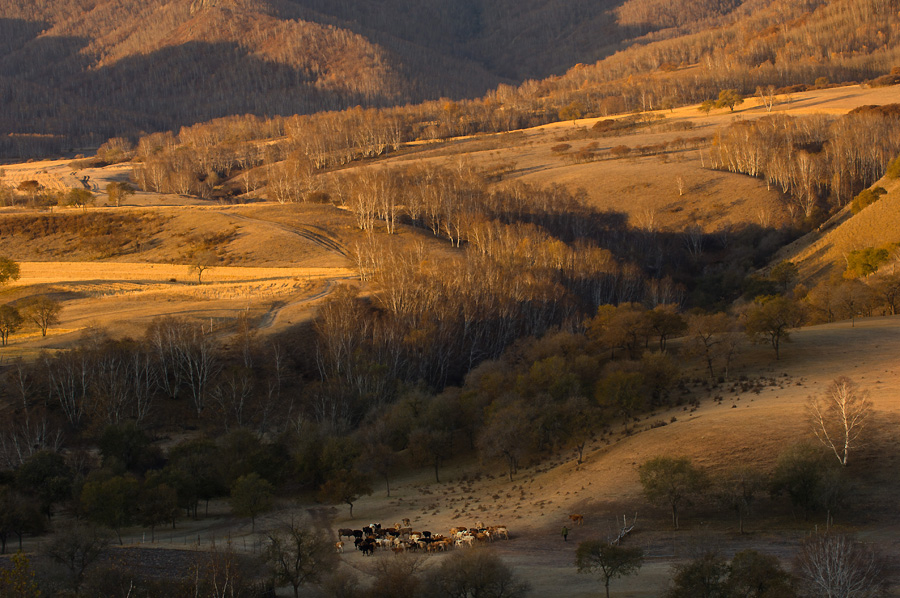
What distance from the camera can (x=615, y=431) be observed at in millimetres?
50719

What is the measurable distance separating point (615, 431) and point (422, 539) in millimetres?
19447

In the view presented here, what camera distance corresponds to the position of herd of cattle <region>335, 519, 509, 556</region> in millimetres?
35656

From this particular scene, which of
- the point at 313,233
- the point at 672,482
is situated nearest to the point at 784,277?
the point at 672,482

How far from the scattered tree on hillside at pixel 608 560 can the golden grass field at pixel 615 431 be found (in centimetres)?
87

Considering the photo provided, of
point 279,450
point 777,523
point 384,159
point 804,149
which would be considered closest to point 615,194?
point 804,149

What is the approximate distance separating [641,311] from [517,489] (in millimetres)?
28885

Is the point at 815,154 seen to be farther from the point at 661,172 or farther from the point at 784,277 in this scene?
the point at 784,277

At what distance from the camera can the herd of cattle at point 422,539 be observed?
117 ft

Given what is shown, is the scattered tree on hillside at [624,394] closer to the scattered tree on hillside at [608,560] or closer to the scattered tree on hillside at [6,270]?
the scattered tree on hillside at [608,560]

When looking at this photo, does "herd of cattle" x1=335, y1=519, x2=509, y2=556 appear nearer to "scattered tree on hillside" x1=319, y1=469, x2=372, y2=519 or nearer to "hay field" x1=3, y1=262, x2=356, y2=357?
"scattered tree on hillside" x1=319, y1=469, x2=372, y2=519

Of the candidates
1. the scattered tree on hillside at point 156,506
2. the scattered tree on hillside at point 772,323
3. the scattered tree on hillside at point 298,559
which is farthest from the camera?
the scattered tree on hillside at point 772,323

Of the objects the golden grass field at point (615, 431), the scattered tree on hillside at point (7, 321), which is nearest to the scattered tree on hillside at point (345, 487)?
the golden grass field at point (615, 431)

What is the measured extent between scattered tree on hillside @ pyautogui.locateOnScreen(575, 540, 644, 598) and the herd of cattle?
796 centimetres

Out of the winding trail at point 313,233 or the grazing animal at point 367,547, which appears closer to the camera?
the grazing animal at point 367,547
